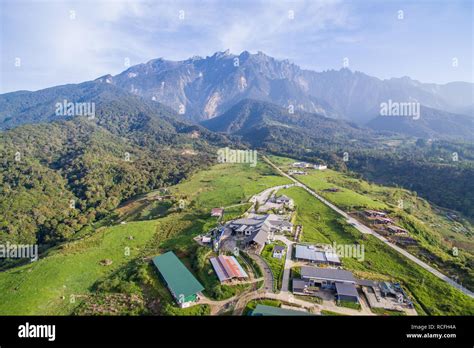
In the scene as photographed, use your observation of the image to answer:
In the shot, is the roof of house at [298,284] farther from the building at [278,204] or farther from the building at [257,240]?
the building at [278,204]

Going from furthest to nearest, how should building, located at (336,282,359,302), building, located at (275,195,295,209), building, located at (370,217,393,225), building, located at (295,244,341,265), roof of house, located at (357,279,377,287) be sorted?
building, located at (275,195,295,209) → building, located at (370,217,393,225) → building, located at (295,244,341,265) → roof of house, located at (357,279,377,287) → building, located at (336,282,359,302)

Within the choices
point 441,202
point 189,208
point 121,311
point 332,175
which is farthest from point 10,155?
point 441,202

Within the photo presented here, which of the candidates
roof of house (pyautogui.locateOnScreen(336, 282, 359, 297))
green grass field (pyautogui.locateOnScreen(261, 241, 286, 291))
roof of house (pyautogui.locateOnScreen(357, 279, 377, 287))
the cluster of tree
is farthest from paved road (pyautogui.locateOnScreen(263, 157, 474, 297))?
the cluster of tree

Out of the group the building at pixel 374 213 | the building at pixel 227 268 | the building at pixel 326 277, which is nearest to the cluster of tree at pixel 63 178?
the building at pixel 227 268

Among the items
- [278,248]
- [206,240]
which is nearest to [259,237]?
[278,248]

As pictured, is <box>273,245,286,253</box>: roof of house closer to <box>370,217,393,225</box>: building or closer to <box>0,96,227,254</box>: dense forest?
<box>370,217,393,225</box>: building

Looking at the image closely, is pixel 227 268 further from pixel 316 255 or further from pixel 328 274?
pixel 316 255

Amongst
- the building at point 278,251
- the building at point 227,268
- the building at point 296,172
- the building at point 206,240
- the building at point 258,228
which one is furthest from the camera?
the building at point 296,172
